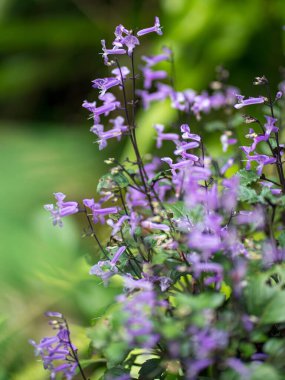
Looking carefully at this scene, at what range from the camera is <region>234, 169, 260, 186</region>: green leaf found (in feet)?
2.43

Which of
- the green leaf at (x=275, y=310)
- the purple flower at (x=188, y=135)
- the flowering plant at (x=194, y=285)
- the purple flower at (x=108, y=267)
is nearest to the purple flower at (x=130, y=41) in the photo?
the flowering plant at (x=194, y=285)

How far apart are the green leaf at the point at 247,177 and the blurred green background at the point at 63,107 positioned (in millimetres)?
262

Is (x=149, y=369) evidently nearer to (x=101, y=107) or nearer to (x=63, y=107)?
(x=101, y=107)

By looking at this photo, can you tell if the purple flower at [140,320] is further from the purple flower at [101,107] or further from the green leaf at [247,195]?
the purple flower at [101,107]

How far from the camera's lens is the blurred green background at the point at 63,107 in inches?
48.1

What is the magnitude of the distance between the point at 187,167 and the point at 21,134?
196 cm

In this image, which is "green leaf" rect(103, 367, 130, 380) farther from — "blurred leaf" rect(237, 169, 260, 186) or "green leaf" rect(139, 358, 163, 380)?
"blurred leaf" rect(237, 169, 260, 186)

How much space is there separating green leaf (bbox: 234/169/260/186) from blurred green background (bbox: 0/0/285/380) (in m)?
0.26

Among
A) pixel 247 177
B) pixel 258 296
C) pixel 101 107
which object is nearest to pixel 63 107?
pixel 101 107

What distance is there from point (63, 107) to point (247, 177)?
9.22ft

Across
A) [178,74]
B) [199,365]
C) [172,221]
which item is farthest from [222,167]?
[178,74]

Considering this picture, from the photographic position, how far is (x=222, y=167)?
96 centimetres

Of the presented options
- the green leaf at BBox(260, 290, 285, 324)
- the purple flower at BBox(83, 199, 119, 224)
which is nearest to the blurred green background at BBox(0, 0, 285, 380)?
the purple flower at BBox(83, 199, 119, 224)

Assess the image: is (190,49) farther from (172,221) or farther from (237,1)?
(172,221)
